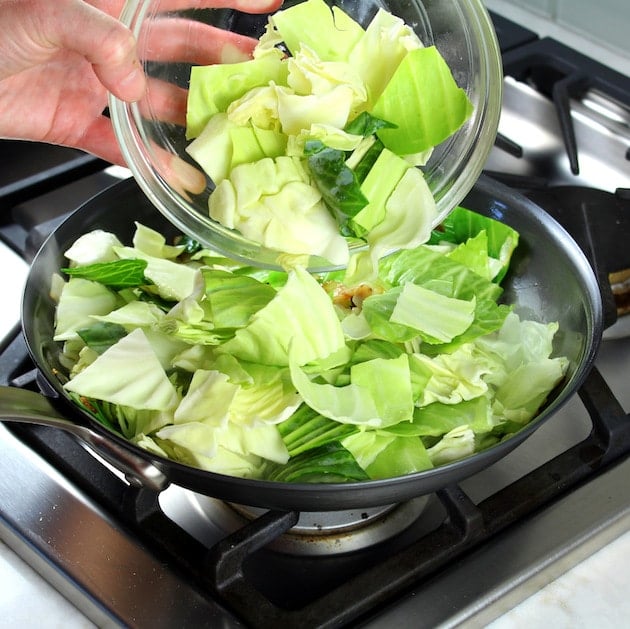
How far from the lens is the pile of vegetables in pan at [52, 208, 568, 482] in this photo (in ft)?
2.90

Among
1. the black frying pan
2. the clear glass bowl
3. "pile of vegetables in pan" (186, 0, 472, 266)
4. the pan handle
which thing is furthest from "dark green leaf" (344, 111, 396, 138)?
the pan handle

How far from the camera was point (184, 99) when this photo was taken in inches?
35.9

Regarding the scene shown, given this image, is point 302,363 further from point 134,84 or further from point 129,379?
point 134,84

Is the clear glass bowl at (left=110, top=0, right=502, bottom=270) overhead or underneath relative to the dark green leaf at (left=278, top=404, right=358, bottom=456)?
overhead

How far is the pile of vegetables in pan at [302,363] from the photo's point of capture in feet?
2.90

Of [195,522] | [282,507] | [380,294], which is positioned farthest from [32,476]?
[380,294]

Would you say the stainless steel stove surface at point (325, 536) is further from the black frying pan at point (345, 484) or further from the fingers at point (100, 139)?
the fingers at point (100, 139)

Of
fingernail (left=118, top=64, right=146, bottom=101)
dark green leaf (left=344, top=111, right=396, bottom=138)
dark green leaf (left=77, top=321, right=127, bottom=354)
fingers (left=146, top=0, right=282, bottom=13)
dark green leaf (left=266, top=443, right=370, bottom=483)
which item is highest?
fingers (left=146, top=0, right=282, bottom=13)

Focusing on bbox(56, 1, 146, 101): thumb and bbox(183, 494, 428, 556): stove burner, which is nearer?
bbox(56, 1, 146, 101): thumb

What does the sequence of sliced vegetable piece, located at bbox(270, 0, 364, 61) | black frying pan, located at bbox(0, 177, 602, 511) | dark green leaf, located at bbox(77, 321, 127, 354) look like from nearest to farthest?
1. black frying pan, located at bbox(0, 177, 602, 511)
2. sliced vegetable piece, located at bbox(270, 0, 364, 61)
3. dark green leaf, located at bbox(77, 321, 127, 354)

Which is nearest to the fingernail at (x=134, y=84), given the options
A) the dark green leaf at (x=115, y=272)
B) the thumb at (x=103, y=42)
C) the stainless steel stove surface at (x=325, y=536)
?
the thumb at (x=103, y=42)

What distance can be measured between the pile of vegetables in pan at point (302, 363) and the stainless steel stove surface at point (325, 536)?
65 mm

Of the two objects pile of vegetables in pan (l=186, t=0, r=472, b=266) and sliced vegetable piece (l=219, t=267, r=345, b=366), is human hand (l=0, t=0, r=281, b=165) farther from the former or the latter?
sliced vegetable piece (l=219, t=267, r=345, b=366)

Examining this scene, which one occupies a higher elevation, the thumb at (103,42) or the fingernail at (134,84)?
the thumb at (103,42)
